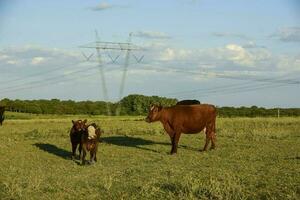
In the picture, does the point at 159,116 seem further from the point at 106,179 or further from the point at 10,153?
the point at 106,179

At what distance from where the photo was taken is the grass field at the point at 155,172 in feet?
34.0

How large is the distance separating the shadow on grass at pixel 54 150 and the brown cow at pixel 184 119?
350cm

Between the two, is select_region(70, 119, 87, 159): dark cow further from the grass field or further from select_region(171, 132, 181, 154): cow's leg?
select_region(171, 132, 181, 154): cow's leg

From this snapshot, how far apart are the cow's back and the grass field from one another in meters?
0.87

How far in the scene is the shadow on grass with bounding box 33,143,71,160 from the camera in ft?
66.3

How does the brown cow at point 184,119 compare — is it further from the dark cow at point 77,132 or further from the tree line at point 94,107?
the tree line at point 94,107

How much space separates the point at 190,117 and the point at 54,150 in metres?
5.69

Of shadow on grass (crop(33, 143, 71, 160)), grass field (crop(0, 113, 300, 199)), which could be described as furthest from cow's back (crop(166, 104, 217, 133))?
shadow on grass (crop(33, 143, 71, 160))

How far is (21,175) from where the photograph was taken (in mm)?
14391

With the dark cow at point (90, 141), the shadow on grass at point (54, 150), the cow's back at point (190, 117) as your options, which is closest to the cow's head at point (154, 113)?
the cow's back at point (190, 117)

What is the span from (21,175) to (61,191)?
11.2ft

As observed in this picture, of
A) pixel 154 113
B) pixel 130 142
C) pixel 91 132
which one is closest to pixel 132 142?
pixel 130 142

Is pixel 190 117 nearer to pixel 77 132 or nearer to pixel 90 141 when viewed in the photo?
pixel 77 132

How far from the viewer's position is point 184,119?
21.2m
